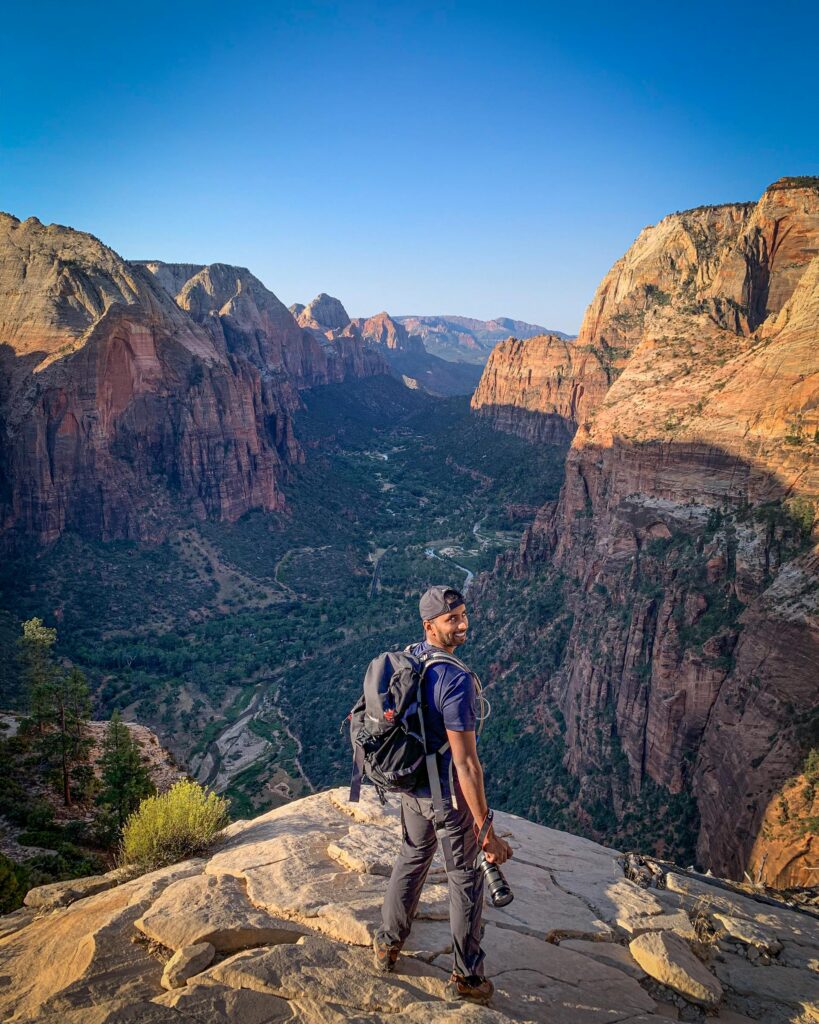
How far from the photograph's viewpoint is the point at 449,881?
5.21 m

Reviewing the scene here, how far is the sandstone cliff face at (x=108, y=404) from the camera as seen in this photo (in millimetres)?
50094

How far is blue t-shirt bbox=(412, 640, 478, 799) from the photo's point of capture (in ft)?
16.3


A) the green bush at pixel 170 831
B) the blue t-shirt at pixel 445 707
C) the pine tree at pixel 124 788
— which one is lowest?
the pine tree at pixel 124 788

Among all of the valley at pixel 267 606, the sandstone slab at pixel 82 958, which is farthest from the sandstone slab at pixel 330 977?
the valley at pixel 267 606

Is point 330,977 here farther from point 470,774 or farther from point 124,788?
point 124,788

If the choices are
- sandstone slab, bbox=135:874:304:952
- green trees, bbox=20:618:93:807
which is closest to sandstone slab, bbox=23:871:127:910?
sandstone slab, bbox=135:874:304:952

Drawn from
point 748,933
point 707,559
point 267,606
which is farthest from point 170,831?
point 267,606

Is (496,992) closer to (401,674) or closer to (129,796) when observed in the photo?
(401,674)

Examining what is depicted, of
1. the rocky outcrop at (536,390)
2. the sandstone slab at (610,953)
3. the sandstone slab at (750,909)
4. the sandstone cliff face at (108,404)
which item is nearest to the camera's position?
the sandstone slab at (610,953)


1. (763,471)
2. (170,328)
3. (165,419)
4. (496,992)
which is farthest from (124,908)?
(170,328)

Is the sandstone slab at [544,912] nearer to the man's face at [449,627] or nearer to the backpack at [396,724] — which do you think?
the backpack at [396,724]

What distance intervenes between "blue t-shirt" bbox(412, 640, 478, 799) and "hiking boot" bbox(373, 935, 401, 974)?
1393 mm

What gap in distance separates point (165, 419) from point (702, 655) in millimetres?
55111

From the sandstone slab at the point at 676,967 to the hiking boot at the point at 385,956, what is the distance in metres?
2.69
